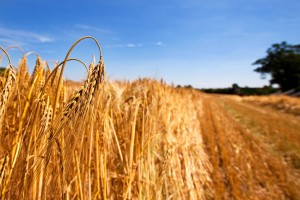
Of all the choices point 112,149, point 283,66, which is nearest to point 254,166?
point 112,149

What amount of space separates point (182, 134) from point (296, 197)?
61.8 inches

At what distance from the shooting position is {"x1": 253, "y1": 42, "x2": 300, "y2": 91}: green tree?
39.9 meters

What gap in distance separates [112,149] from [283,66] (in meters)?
43.7

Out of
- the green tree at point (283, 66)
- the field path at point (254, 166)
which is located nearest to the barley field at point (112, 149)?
the field path at point (254, 166)

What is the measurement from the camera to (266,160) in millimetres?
4859

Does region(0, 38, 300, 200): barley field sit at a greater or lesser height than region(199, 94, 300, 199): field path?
greater

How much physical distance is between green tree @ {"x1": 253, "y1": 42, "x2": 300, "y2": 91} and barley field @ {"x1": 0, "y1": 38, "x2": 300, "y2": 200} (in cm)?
3781

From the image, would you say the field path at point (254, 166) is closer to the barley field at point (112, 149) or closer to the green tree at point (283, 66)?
the barley field at point (112, 149)

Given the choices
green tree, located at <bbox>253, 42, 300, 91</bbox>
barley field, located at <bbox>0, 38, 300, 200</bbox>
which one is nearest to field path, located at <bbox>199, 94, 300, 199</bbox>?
barley field, located at <bbox>0, 38, 300, 200</bbox>

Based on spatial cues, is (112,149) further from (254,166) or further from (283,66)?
(283,66)

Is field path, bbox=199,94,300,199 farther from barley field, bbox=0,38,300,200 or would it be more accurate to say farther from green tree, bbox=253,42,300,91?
green tree, bbox=253,42,300,91

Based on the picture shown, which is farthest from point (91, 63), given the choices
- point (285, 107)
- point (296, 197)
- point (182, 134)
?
point (285, 107)

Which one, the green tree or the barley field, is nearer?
the barley field

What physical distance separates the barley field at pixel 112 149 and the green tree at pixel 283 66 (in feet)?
124
